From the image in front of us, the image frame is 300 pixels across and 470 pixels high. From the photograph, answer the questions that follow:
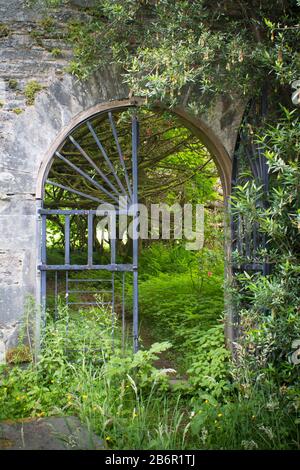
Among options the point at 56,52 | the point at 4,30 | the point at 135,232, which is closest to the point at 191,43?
the point at 56,52

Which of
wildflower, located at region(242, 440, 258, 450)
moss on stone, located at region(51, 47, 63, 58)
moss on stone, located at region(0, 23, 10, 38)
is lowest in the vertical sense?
wildflower, located at region(242, 440, 258, 450)

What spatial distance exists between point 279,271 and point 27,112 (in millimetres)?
2880

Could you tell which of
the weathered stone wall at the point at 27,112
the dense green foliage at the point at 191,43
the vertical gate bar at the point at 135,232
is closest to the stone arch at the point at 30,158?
the weathered stone wall at the point at 27,112

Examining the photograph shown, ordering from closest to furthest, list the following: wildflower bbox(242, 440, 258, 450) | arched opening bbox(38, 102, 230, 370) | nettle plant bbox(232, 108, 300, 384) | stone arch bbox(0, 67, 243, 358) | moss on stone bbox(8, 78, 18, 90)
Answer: wildflower bbox(242, 440, 258, 450), nettle plant bbox(232, 108, 300, 384), stone arch bbox(0, 67, 243, 358), moss on stone bbox(8, 78, 18, 90), arched opening bbox(38, 102, 230, 370)

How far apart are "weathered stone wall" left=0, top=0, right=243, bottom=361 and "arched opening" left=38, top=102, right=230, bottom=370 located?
118 millimetres

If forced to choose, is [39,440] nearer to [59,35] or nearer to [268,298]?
[268,298]

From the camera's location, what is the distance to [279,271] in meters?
4.61

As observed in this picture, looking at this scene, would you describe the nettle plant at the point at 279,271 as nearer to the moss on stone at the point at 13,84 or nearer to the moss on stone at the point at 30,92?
the moss on stone at the point at 30,92

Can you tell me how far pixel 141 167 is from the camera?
9.59m

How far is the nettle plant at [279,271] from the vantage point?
4.34 meters

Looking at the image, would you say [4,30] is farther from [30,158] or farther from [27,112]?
[30,158]

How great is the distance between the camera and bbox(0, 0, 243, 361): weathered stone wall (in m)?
5.62

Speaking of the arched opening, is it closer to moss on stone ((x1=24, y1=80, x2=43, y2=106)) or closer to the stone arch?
the stone arch

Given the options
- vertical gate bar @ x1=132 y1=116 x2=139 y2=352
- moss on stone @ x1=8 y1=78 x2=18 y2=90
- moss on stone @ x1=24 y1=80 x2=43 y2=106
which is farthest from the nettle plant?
moss on stone @ x1=8 y1=78 x2=18 y2=90
